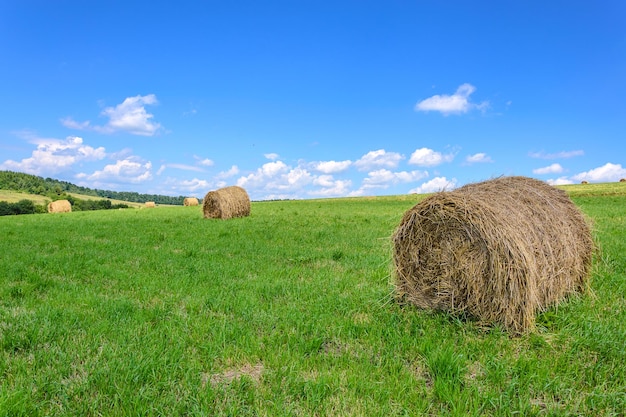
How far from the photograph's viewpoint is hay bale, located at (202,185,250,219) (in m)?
23.9

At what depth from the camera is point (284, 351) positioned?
4.34 m

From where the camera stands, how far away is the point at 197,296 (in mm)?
6512

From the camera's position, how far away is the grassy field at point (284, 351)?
350 centimetres

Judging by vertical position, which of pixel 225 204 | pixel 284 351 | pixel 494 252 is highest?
pixel 225 204

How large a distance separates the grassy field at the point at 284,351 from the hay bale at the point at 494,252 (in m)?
0.31

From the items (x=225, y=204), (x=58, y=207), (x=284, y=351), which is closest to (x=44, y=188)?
(x=58, y=207)

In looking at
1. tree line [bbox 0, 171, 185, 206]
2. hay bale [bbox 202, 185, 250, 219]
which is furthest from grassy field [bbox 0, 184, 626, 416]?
tree line [bbox 0, 171, 185, 206]

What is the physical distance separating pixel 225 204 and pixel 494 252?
20.3m

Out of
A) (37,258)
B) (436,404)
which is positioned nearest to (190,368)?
(436,404)

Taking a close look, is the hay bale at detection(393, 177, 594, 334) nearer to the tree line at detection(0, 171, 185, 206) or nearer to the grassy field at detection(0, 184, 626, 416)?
the grassy field at detection(0, 184, 626, 416)

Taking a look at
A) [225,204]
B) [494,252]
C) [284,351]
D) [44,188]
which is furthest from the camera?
[44,188]

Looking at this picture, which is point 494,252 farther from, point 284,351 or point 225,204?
point 225,204

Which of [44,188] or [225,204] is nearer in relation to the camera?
[225,204]

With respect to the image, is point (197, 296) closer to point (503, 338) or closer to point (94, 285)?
point (94, 285)
